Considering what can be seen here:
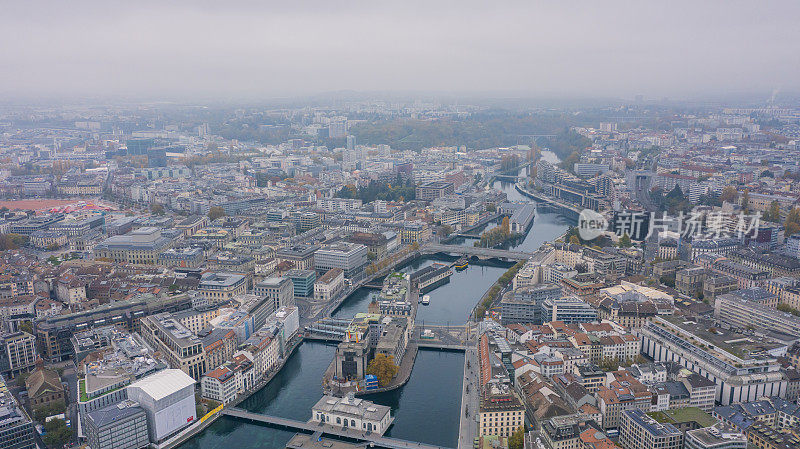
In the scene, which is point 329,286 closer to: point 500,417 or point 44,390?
point 44,390

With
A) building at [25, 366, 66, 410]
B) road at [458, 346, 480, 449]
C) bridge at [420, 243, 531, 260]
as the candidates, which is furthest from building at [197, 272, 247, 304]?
bridge at [420, 243, 531, 260]

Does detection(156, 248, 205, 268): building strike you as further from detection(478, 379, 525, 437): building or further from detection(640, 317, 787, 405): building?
detection(640, 317, 787, 405): building

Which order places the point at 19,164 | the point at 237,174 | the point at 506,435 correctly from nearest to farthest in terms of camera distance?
the point at 506,435
the point at 237,174
the point at 19,164

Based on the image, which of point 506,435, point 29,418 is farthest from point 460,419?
point 29,418

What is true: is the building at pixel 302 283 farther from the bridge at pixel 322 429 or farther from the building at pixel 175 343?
the bridge at pixel 322 429

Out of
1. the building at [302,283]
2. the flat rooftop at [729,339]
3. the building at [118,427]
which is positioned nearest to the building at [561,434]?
the flat rooftop at [729,339]

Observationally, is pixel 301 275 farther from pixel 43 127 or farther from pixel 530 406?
pixel 43 127

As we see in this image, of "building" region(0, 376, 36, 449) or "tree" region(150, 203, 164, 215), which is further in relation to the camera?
"tree" region(150, 203, 164, 215)
